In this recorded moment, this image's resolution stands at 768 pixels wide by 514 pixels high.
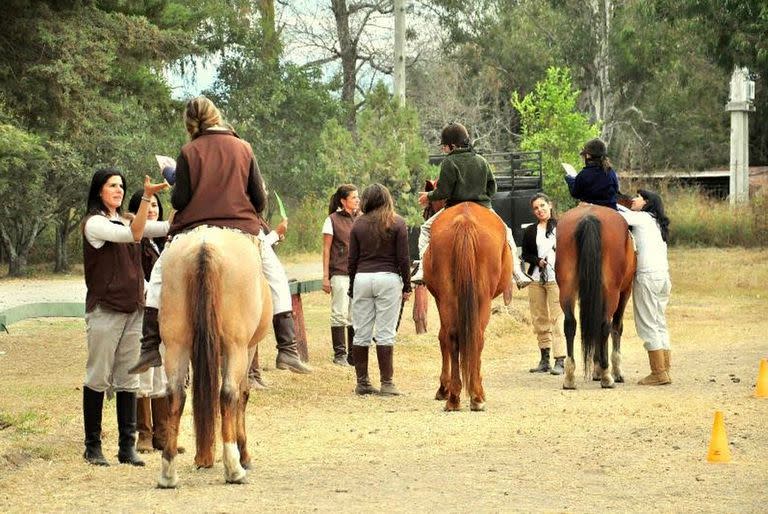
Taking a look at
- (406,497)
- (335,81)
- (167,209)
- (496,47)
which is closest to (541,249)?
(406,497)

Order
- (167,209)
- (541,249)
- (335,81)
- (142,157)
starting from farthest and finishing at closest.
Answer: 1. (335,81)
2. (167,209)
3. (142,157)
4. (541,249)

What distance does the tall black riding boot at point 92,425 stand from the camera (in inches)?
365

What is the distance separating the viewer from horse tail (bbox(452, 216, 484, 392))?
39.7 ft

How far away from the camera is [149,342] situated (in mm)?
8633

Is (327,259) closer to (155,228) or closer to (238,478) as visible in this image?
(155,228)

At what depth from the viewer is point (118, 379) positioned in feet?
30.6

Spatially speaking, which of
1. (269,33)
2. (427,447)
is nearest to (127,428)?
(427,447)

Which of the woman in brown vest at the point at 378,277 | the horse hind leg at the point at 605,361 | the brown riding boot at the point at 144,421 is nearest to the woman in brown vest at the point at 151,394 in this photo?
the brown riding boot at the point at 144,421

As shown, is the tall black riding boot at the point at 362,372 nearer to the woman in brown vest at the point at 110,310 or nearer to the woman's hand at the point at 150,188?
the woman in brown vest at the point at 110,310

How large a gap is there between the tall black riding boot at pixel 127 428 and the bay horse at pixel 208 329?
109 centimetres

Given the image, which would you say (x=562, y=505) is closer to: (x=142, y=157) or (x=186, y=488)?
(x=186, y=488)

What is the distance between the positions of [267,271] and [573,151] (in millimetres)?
34434

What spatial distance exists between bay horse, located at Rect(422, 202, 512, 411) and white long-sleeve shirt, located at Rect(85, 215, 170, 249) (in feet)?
11.7

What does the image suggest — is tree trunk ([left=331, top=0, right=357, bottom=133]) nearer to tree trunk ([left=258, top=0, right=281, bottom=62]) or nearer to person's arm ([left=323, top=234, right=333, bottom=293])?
tree trunk ([left=258, top=0, right=281, bottom=62])
